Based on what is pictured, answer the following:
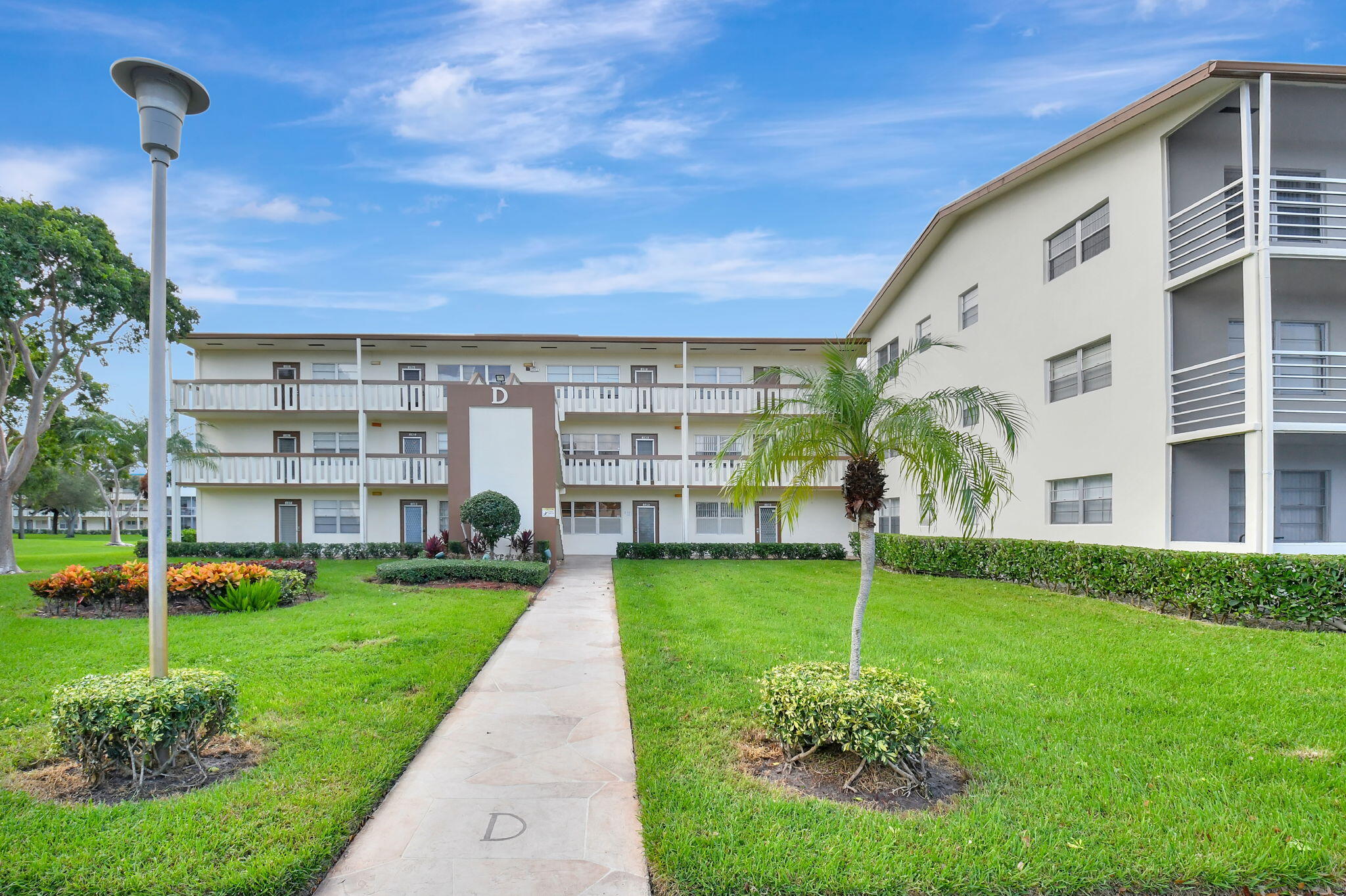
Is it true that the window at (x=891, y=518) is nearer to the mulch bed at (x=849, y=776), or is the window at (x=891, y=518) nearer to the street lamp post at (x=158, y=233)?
the mulch bed at (x=849, y=776)

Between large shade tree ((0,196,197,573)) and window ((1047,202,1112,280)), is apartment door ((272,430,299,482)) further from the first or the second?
window ((1047,202,1112,280))

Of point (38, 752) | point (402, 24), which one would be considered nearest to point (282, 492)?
point (402, 24)

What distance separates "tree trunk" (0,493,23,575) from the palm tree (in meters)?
22.3

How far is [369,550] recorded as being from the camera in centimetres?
2189

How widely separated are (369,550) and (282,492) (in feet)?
14.2

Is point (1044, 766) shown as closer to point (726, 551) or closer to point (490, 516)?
point (490, 516)

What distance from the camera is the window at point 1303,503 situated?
40.8ft

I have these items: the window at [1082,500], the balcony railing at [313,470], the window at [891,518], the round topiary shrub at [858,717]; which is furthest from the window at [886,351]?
the round topiary shrub at [858,717]

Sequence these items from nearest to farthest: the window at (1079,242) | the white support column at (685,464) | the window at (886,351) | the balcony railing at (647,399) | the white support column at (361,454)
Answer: the window at (1079,242), the white support column at (361,454), the white support column at (685,464), the window at (886,351), the balcony railing at (647,399)

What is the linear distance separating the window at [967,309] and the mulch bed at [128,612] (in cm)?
1727

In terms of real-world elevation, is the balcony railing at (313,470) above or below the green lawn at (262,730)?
above

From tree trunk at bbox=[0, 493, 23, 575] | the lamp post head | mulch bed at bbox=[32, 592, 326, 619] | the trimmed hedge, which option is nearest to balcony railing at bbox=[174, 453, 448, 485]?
tree trunk at bbox=[0, 493, 23, 575]

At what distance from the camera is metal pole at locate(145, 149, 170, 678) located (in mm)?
4312

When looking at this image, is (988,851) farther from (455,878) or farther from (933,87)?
(933,87)
